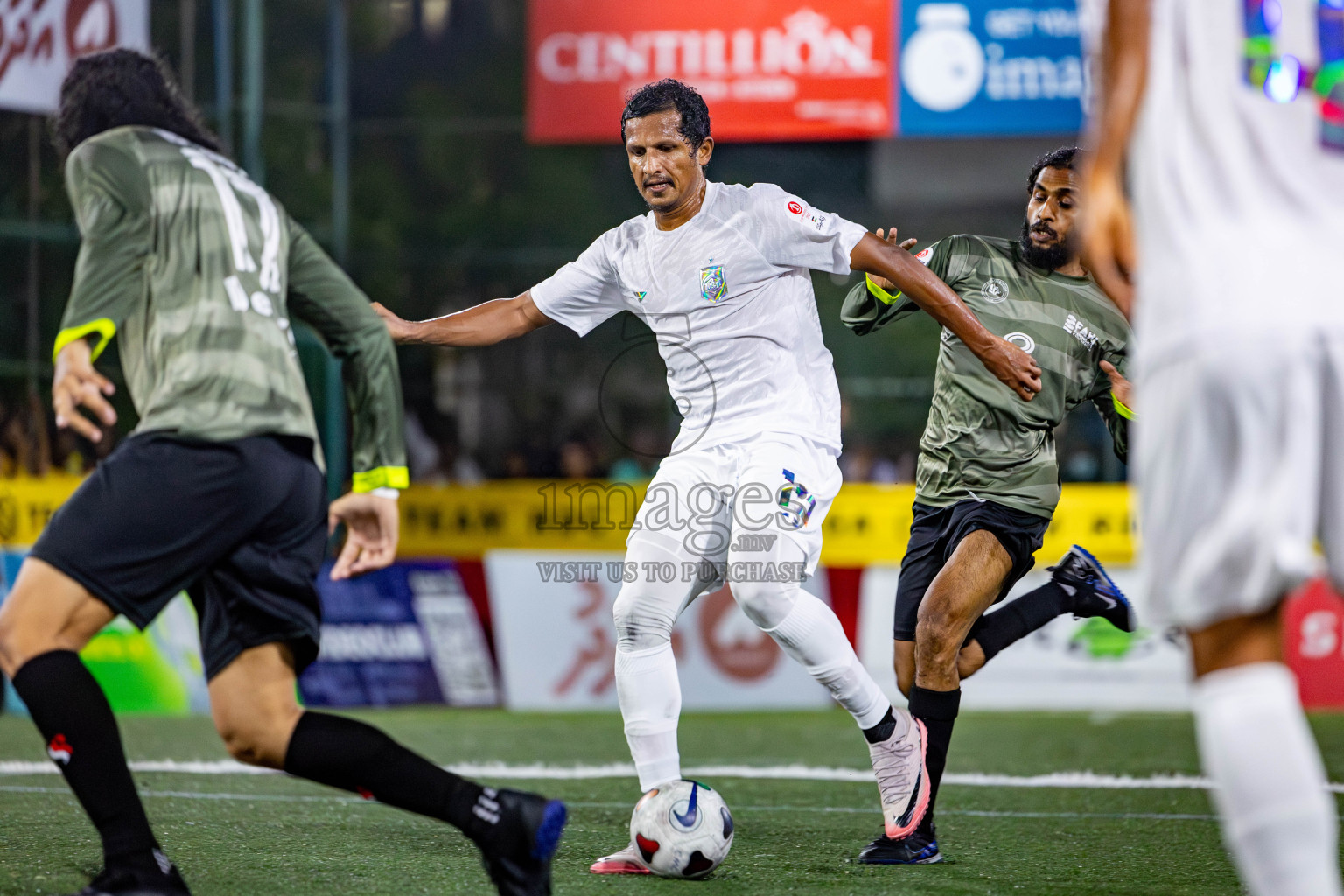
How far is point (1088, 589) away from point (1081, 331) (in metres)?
1.02

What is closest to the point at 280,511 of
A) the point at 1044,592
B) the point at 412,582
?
the point at 1044,592

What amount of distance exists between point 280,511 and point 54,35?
10.5 metres

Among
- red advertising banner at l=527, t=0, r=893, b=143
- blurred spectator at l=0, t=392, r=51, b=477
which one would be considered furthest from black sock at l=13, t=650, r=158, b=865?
red advertising banner at l=527, t=0, r=893, b=143

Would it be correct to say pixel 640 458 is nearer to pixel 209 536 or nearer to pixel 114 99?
pixel 114 99

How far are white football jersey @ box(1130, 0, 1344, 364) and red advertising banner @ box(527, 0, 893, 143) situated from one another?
13.4 m

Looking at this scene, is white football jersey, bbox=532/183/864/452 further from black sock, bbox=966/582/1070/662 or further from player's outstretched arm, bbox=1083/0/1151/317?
player's outstretched arm, bbox=1083/0/1151/317

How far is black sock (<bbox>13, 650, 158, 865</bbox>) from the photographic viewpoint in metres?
3.12

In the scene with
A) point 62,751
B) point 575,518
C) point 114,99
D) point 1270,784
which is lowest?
point 575,518

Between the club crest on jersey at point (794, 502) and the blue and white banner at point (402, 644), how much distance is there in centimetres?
625

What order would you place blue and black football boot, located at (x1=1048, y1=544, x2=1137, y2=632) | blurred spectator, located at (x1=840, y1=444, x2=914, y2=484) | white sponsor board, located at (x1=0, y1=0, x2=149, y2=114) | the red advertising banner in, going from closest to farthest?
blue and black football boot, located at (x1=1048, y1=544, x2=1137, y2=632), white sponsor board, located at (x1=0, y1=0, x2=149, y2=114), blurred spectator, located at (x1=840, y1=444, x2=914, y2=484), the red advertising banner

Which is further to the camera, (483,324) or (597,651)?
(597,651)

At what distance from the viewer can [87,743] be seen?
3.16m

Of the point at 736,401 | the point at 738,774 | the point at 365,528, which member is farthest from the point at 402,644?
the point at 365,528

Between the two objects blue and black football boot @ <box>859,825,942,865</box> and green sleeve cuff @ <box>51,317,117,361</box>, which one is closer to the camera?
green sleeve cuff @ <box>51,317,117,361</box>
